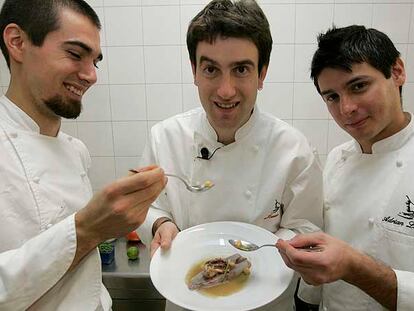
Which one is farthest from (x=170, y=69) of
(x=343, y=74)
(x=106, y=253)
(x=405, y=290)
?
(x=405, y=290)

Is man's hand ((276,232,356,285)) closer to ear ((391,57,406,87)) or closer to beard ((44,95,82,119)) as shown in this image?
ear ((391,57,406,87))

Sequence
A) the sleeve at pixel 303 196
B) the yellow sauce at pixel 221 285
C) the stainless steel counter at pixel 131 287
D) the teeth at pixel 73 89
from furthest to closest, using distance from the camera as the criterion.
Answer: the stainless steel counter at pixel 131 287 < the sleeve at pixel 303 196 < the teeth at pixel 73 89 < the yellow sauce at pixel 221 285

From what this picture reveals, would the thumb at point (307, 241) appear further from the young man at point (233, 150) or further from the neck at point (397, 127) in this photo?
the neck at point (397, 127)

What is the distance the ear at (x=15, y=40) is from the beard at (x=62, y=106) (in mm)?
193

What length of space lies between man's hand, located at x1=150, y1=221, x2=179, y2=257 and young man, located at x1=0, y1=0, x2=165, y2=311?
218 mm

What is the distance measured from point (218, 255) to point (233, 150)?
0.44m

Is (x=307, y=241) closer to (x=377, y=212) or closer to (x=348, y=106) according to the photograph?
(x=377, y=212)

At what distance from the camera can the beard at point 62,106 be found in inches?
46.6

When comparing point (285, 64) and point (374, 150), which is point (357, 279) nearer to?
point (374, 150)

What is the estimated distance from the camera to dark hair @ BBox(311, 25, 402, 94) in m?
1.17

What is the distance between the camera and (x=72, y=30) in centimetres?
121

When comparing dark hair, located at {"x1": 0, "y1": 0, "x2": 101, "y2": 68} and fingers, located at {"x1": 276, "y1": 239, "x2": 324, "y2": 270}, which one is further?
dark hair, located at {"x1": 0, "y1": 0, "x2": 101, "y2": 68}

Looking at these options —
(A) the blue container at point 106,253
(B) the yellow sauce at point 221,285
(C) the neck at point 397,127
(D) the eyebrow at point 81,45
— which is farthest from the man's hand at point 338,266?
(A) the blue container at point 106,253

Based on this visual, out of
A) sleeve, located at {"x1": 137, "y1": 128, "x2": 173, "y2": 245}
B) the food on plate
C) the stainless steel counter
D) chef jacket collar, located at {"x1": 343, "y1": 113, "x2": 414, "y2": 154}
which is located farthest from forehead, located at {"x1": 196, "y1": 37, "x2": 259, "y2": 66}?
the stainless steel counter
